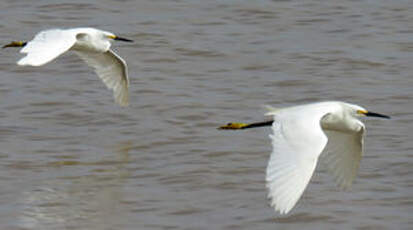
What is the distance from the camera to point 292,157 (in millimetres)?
5664

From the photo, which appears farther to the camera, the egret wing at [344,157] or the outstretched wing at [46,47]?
the outstretched wing at [46,47]

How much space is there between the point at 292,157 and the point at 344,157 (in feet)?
4.01

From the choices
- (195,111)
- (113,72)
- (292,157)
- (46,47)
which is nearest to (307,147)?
(292,157)

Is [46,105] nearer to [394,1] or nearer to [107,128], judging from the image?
[107,128]

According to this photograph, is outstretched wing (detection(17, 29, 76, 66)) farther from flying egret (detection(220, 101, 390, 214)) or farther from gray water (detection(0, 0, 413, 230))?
flying egret (detection(220, 101, 390, 214))

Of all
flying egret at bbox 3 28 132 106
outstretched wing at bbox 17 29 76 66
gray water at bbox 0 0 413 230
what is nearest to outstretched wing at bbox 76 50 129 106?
flying egret at bbox 3 28 132 106

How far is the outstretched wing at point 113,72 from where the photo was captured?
9102 millimetres

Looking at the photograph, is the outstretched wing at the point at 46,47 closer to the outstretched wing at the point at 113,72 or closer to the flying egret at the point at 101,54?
the flying egret at the point at 101,54

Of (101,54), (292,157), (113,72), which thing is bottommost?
(113,72)

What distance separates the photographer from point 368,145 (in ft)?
26.8

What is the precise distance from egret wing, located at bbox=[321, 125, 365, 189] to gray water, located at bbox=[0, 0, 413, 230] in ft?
0.47

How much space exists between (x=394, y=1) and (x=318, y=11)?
934 millimetres

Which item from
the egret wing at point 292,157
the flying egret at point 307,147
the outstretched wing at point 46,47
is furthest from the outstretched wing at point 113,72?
the egret wing at point 292,157

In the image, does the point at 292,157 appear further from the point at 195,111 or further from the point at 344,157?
the point at 195,111
